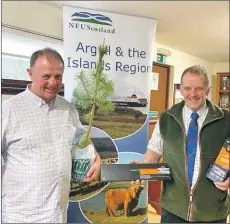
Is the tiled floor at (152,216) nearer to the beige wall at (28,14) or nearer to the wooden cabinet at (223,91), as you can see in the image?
the wooden cabinet at (223,91)

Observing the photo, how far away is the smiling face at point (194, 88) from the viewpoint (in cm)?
57

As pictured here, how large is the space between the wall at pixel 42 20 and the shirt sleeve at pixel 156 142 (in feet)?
0.47

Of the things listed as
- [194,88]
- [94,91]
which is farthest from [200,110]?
[94,91]

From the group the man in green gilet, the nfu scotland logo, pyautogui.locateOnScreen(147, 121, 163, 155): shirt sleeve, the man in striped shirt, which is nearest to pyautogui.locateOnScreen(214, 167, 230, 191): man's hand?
the man in green gilet

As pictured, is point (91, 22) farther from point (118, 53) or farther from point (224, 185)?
point (224, 185)

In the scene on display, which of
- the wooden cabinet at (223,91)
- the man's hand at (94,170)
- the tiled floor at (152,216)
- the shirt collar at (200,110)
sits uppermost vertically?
the wooden cabinet at (223,91)

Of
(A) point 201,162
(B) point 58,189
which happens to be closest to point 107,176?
(B) point 58,189

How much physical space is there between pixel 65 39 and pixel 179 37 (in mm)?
296

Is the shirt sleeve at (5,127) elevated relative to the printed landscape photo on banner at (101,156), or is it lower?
elevated

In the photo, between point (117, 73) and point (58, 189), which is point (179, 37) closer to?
point (117, 73)

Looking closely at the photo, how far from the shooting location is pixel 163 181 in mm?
646

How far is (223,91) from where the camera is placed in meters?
0.61

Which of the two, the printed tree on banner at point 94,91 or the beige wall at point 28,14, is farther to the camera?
the printed tree on banner at point 94,91

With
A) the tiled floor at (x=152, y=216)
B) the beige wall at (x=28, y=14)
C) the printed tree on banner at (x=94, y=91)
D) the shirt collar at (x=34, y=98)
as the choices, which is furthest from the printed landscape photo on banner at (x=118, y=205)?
the beige wall at (x=28, y=14)
